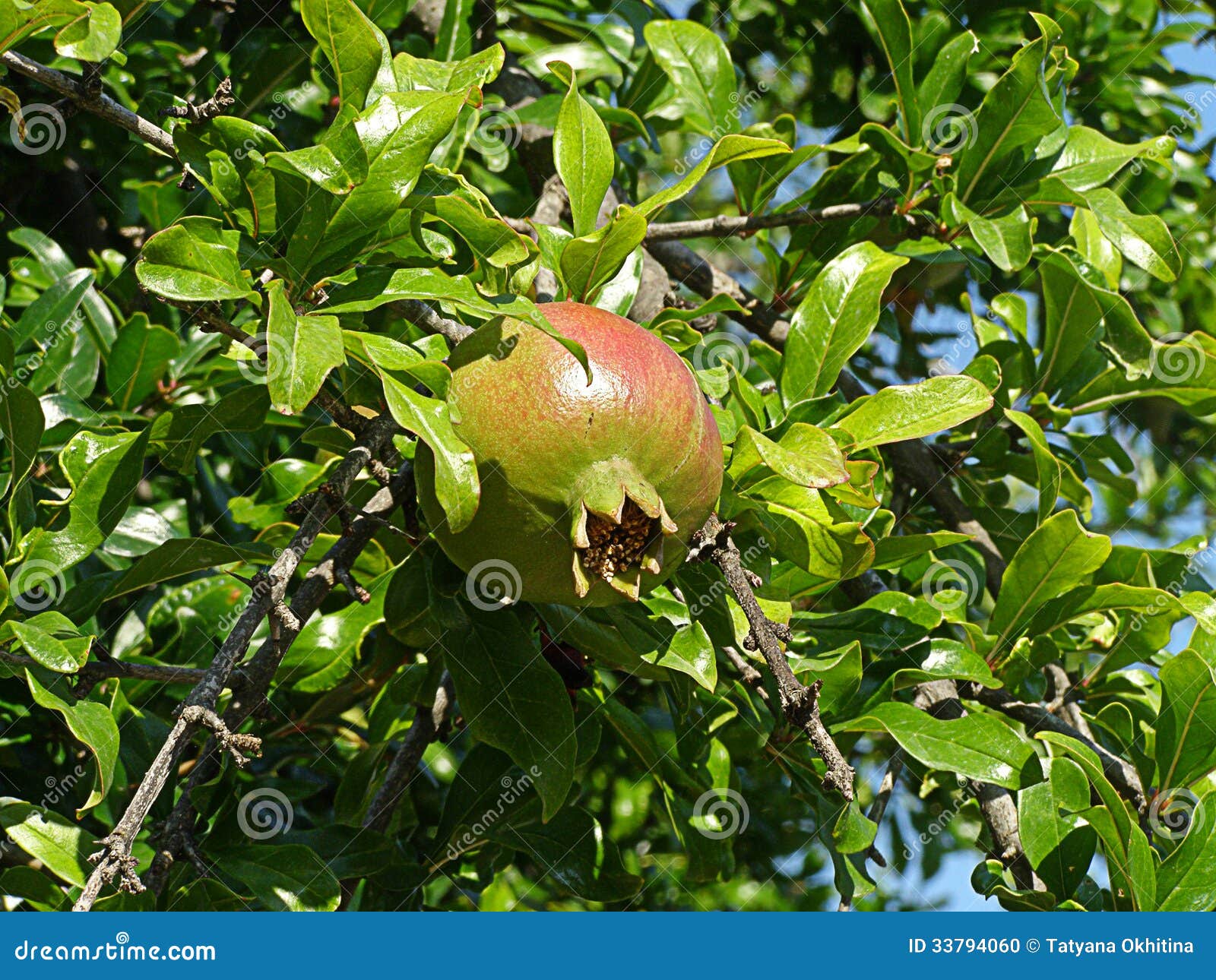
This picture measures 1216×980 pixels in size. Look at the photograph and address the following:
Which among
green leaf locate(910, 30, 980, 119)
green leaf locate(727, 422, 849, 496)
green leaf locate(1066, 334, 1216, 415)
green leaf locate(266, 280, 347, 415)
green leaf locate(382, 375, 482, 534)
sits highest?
green leaf locate(266, 280, 347, 415)

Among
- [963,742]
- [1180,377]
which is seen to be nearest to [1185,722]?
[963,742]

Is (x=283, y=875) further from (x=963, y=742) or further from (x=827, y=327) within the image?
(x=827, y=327)

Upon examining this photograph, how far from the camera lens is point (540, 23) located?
226cm

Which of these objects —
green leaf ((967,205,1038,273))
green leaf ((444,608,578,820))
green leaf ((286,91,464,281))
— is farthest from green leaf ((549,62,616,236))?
green leaf ((967,205,1038,273))

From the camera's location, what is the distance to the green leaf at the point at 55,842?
122 centimetres

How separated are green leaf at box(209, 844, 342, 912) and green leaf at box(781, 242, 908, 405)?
793 millimetres

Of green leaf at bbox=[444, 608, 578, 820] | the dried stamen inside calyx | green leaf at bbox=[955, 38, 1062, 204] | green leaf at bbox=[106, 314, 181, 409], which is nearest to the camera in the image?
the dried stamen inside calyx

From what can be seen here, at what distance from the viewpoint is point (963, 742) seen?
133cm

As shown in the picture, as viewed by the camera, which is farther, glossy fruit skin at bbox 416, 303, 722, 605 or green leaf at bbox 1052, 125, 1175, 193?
green leaf at bbox 1052, 125, 1175, 193

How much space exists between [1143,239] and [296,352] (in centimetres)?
123

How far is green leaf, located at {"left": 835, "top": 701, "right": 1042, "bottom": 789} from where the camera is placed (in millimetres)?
1296

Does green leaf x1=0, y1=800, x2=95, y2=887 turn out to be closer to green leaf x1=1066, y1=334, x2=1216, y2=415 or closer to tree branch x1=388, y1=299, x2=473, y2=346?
tree branch x1=388, y1=299, x2=473, y2=346

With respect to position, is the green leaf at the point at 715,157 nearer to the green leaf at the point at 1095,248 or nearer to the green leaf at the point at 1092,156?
the green leaf at the point at 1092,156

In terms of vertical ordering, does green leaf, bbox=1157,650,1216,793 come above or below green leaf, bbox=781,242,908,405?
below
